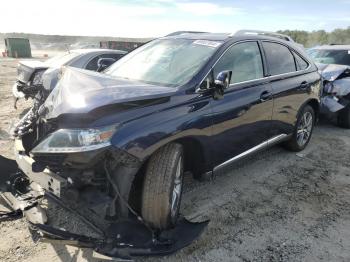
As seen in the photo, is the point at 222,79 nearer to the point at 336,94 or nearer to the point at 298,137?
the point at 298,137

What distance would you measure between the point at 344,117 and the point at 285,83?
3.42 metres

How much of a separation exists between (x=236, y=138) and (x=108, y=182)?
175 centimetres

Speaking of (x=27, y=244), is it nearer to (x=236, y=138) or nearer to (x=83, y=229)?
(x=83, y=229)

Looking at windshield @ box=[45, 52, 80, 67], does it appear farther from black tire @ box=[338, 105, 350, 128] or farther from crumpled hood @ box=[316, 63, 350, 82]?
black tire @ box=[338, 105, 350, 128]

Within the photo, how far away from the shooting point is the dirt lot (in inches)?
127

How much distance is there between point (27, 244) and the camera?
3.28 metres

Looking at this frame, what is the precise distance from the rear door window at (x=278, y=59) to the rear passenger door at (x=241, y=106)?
0.76 ft

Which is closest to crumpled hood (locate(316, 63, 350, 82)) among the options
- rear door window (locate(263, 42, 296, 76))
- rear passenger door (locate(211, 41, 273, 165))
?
rear door window (locate(263, 42, 296, 76))

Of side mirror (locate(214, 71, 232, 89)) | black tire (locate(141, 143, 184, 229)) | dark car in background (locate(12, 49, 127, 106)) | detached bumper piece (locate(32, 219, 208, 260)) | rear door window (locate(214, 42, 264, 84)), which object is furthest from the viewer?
dark car in background (locate(12, 49, 127, 106))

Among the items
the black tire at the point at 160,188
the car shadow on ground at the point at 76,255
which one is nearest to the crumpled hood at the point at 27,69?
the car shadow on ground at the point at 76,255

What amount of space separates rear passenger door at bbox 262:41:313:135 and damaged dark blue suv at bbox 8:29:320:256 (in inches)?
1.5

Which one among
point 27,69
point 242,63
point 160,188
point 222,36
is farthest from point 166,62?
point 27,69

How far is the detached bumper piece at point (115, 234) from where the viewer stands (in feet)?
8.68

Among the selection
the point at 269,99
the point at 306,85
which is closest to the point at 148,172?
the point at 269,99
